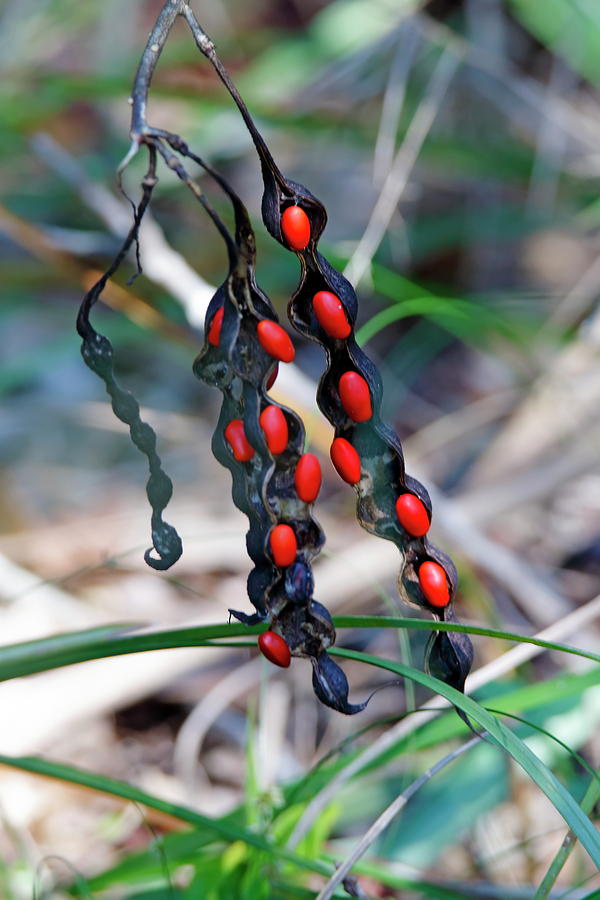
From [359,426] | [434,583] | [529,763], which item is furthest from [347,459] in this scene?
[529,763]

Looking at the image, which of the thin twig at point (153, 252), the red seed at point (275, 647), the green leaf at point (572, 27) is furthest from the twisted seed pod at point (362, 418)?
the green leaf at point (572, 27)

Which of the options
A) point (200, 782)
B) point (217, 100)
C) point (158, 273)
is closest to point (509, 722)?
point (200, 782)

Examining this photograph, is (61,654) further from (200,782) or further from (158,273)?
(158,273)

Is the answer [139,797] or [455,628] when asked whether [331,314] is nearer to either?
[455,628]

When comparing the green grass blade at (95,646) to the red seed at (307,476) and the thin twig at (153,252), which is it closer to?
the red seed at (307,476)

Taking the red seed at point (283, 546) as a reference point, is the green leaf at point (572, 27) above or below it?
above

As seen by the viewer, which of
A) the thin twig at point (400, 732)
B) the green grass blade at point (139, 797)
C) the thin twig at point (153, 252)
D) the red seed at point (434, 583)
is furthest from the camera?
the thin twig at point (153, 252)
